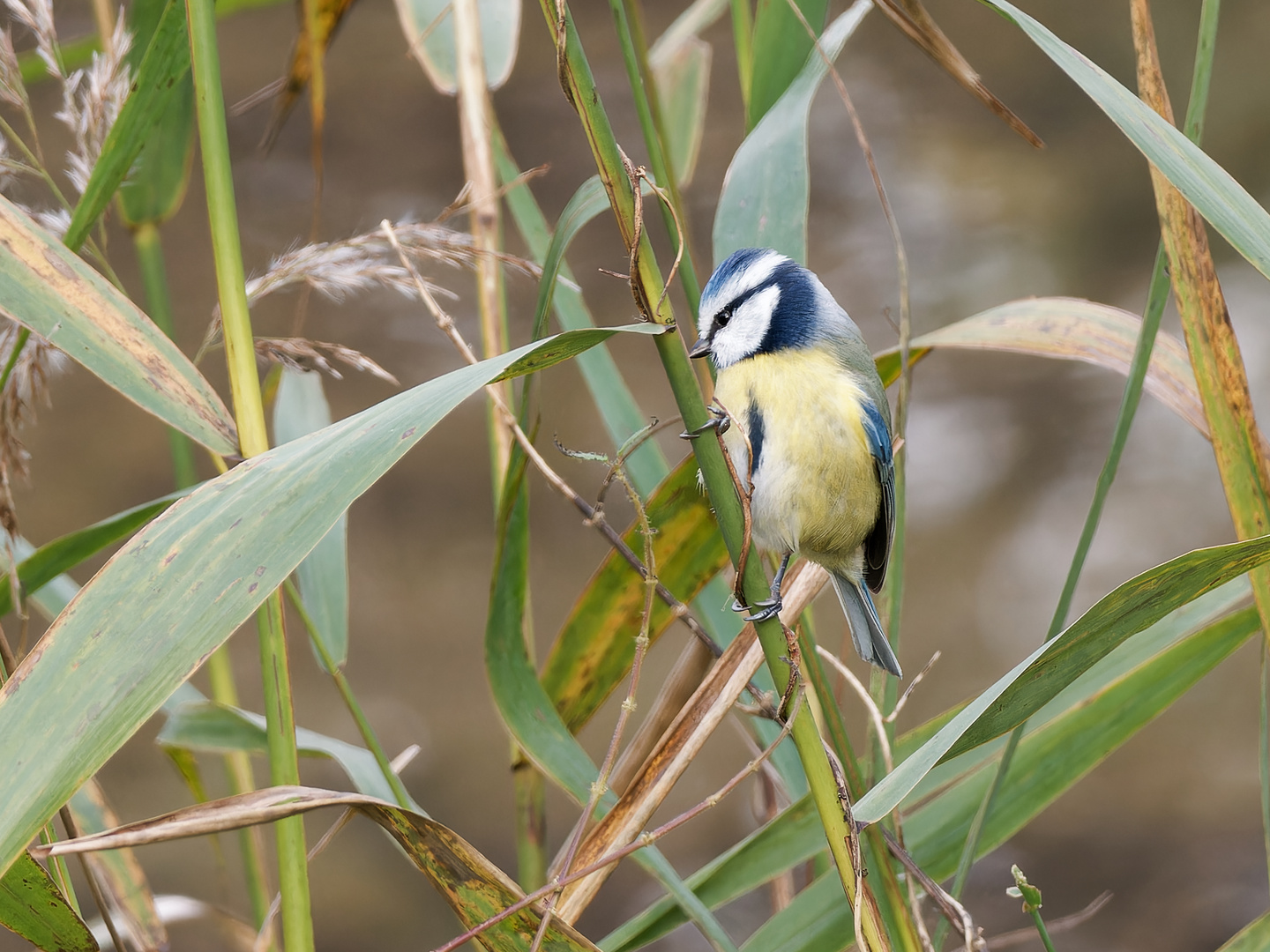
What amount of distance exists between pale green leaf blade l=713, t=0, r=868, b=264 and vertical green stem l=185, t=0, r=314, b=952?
0.32 m

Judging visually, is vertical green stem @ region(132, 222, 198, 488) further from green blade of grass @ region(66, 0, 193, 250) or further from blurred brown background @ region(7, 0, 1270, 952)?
blurred brown background @ region(7, 0, 1270, 952)

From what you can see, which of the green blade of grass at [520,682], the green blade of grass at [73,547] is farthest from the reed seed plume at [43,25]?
the green blade of grass at [520,682]

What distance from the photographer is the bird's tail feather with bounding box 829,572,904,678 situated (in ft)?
2.43

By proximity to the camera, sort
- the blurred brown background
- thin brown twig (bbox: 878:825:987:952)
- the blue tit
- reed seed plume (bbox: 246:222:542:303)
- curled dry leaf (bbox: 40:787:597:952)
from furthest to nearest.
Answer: the blurred brown background, the blue tit, reed seed plume (bbox: 246:222:542:303), thin brown twig (bbox: 878:825:987:952), curled dry leaf (bbox: 40:787:597:952)

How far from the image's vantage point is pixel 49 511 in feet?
6.36

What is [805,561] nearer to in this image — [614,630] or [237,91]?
[614,630]

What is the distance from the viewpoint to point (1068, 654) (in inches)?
14.4

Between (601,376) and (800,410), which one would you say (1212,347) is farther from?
(601,376)

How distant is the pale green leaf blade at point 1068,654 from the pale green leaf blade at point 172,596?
0.66ft

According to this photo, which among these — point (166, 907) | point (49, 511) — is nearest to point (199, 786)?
point (166, 907)

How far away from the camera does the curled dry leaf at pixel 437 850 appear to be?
0.39 meters

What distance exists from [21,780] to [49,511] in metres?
1.95

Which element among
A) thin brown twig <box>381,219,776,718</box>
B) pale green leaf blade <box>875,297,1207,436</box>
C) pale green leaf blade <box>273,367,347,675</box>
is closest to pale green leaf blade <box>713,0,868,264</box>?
pale green leaf blade <box>875,297,1207,436</box>

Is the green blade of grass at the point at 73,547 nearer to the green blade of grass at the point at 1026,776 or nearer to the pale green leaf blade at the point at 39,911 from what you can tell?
the pale green leaf blade at the point at 39,911
